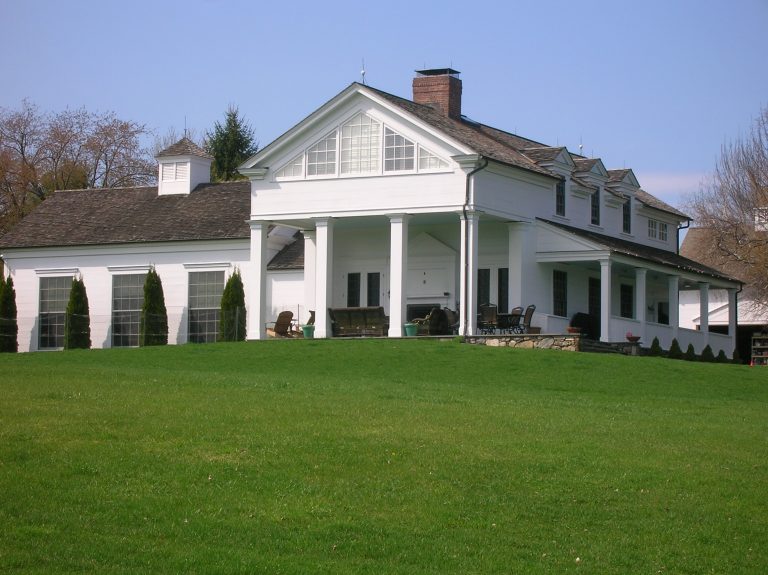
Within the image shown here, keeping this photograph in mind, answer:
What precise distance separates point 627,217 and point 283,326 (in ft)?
41.8

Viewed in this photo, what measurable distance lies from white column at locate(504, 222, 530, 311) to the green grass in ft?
44.2

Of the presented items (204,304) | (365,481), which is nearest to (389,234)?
(204,304)

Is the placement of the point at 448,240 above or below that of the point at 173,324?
above

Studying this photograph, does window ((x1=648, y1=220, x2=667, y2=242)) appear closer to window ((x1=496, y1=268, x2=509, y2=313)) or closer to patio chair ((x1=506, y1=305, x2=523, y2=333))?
window ((x1=496, y1=268, x2=509, y2=313))

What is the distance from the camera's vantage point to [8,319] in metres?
41.1

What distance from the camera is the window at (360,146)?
35281mm

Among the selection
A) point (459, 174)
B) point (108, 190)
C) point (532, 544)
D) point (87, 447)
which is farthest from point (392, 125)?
point (532, 544)

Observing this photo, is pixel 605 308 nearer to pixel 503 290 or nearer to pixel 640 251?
pixel 503 290

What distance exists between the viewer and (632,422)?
18.8 metres

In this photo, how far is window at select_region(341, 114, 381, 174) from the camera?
35281mm

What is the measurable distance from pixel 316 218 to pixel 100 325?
9.72 meters

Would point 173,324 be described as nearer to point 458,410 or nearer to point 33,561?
point 458,410

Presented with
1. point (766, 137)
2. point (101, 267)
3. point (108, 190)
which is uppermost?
point (766, 137)

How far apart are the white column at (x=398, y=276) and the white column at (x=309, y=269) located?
4.02 m
